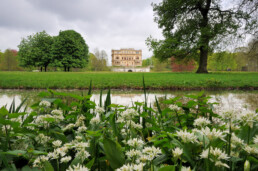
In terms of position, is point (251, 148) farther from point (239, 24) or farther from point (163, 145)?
point (239, 24)

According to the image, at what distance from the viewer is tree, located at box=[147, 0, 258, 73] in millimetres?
12344

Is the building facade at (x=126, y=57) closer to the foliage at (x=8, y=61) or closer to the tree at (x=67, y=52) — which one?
the foliage at (x=8, y=61)

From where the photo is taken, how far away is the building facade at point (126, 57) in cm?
6750

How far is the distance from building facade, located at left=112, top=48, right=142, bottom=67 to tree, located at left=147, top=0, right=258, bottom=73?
52.4 metres

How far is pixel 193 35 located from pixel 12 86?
42.1 ft

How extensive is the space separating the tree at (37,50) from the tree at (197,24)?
62.7 ft

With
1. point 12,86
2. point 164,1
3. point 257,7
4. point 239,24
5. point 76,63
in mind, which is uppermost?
point 164,1

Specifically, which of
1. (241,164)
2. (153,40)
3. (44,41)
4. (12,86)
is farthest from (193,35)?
(44,41)

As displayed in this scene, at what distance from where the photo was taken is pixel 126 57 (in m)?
67.8

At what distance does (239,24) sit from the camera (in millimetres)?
12836

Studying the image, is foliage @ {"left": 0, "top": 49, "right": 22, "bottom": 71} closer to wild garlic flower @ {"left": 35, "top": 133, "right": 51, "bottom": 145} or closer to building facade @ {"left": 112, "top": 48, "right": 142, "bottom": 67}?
building facade @ {"left": 112, "top": 48, "right": 142, "bottom": 67}

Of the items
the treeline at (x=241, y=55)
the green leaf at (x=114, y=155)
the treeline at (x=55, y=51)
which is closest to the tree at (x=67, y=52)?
the treeline at (x=55, y=51)

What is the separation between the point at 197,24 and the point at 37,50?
24.3 meters

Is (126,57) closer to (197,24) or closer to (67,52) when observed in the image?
(67,52)
